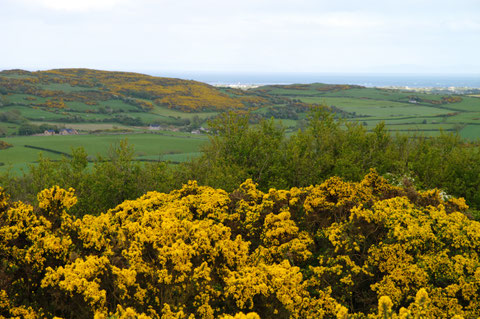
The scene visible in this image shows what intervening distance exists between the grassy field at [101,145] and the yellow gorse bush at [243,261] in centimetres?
5764

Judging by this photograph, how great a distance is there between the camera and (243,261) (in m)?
11.7

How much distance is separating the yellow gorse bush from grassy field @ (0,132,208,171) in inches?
2269

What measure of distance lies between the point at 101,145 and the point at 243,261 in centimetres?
8220

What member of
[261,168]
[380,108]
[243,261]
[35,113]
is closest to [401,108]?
[380,108]

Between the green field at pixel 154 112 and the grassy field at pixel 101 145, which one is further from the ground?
the green field at pixel 154 112

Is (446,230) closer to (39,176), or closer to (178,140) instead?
(39,176)

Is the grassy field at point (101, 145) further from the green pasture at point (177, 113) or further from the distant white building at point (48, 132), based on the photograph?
the green pasture at point (177, 113)

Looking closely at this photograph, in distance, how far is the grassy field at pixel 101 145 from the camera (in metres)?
74.1

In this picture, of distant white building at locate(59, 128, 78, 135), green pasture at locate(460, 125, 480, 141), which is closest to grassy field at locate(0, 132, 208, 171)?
distant white building at locate(59, 128, 78, 135)

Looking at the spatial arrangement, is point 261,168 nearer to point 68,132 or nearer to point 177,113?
point 68,132

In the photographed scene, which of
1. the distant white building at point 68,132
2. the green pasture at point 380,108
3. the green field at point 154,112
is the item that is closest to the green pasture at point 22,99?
the green field at point 154,112

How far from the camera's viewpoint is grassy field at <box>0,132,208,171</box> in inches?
2918

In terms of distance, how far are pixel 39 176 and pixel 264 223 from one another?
26296mm

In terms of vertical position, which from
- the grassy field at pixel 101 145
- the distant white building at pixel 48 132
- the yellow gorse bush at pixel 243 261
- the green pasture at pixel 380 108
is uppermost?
the green pasture at pixel 380 108
